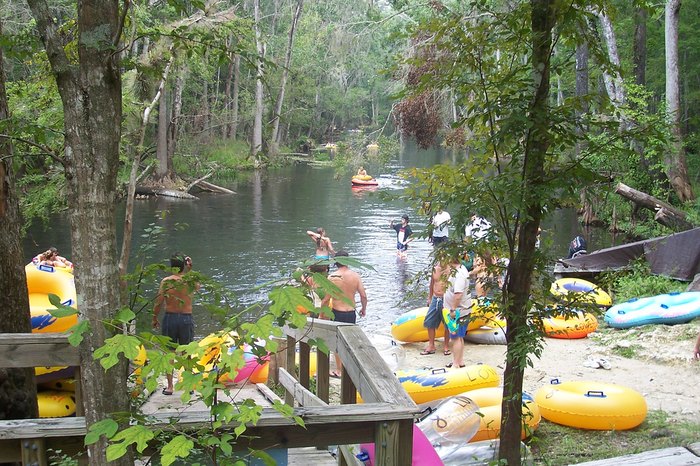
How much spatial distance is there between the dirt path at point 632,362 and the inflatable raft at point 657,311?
22 cm

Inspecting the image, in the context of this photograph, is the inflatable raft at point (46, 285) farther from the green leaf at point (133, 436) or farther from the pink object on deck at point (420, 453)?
the green leaf at point (133, 436)

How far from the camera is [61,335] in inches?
128

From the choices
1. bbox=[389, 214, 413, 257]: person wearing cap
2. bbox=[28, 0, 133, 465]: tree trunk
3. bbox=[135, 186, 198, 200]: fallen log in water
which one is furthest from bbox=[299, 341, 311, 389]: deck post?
bbox=[135, 186, 198, 200]: fallen log in water

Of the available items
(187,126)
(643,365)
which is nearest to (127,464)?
(643,365)

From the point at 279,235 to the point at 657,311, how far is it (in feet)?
40.4

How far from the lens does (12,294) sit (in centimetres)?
396

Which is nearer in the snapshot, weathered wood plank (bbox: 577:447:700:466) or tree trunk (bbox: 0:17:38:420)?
tree trunk (bbox: 0:17:38:420)

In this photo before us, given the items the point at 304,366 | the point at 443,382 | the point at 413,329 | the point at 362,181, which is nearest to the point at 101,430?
the point at 304,366

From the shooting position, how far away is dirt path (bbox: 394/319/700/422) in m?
7.47

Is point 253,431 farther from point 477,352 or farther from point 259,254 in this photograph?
point 259,254

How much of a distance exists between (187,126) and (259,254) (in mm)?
26058

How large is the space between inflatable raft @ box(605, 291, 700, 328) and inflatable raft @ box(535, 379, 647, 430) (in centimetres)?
392

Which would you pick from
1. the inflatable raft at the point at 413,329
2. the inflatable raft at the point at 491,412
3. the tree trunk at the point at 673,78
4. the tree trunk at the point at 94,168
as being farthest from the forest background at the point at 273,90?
the inflatable raft at the point at 413,329

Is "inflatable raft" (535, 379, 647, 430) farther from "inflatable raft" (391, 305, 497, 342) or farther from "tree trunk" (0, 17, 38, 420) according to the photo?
"tree trunk" (0, 17, 38, 420)
